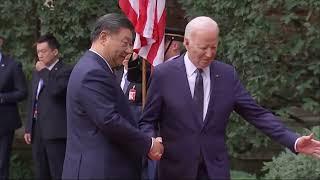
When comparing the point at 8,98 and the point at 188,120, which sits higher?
the point at 188,120

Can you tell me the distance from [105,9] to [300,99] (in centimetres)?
249

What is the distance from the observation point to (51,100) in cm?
747

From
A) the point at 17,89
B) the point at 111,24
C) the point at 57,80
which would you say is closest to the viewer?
the point at 111,24

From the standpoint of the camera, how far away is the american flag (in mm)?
6160

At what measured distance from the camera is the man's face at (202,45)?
169 inches

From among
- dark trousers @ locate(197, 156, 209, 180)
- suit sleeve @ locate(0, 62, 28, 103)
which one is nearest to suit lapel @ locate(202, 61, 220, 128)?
dark trousers @ locate(197, 156, 209, 180)

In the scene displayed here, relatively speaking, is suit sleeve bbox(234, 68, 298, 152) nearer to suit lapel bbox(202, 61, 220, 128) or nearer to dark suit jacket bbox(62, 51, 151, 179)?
suit lapel bbox(202, 61, 220, 128)

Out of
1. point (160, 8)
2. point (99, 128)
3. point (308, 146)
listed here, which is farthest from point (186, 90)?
point (160, 8)

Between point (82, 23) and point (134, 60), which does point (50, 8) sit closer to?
A: point (82, 23)

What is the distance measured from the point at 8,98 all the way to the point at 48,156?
89 cm

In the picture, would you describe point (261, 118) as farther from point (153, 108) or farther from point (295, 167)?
point (295, 167)

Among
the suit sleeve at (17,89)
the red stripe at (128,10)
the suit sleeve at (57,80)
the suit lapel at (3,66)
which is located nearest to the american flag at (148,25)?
the red stripe at (128,10)

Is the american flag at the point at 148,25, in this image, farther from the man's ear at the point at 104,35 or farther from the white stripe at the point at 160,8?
the man's ear at the point at 104,35

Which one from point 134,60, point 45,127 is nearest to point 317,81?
point 134,60
